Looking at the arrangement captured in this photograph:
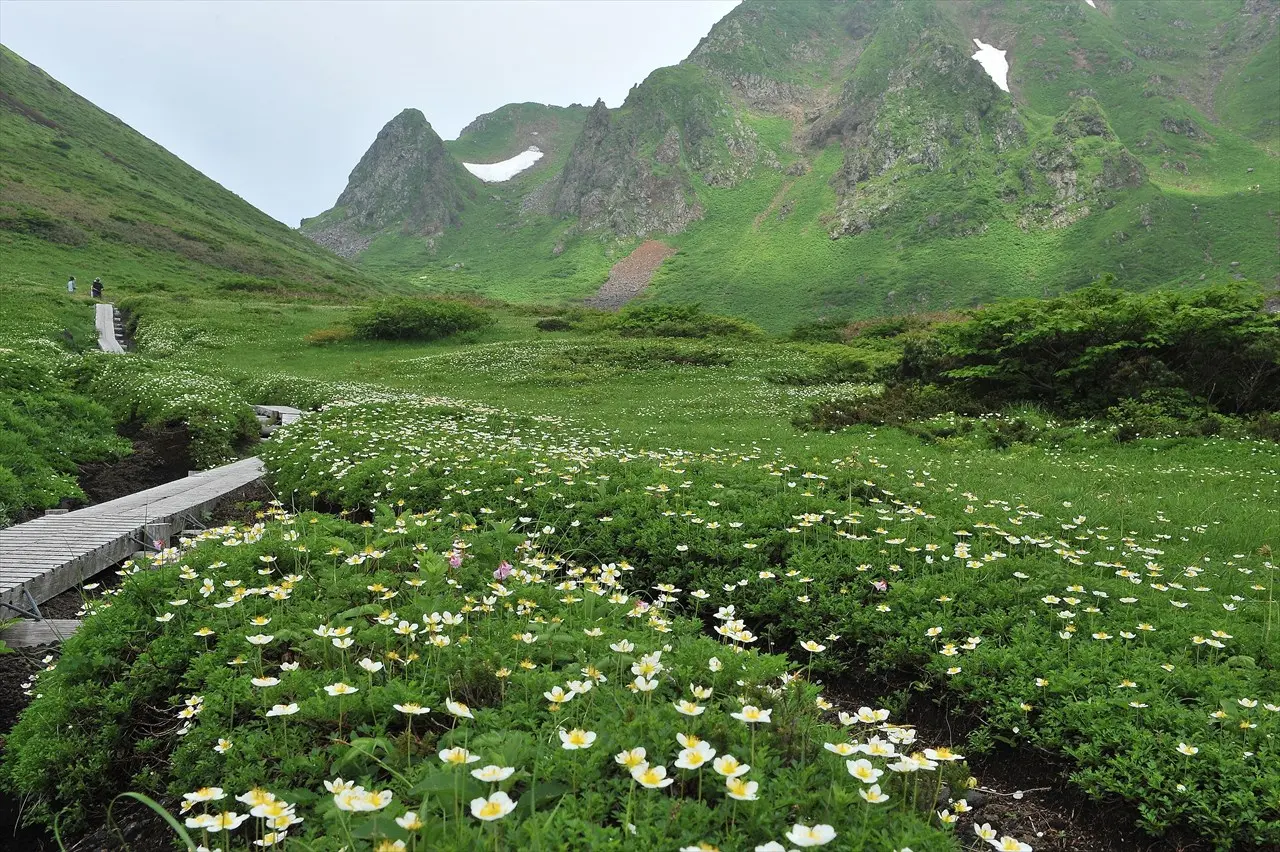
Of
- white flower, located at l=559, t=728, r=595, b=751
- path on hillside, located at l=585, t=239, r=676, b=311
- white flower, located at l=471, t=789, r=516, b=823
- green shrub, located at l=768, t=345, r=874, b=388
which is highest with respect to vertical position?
path on hillside, located at l=585, t=239, r=676, b=311

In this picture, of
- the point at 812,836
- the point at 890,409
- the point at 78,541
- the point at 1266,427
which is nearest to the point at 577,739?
the point at 812,836

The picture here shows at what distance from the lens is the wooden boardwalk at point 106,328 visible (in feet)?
94.8

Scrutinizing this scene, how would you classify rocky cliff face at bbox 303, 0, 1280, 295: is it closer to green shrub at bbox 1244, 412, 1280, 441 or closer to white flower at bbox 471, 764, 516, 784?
green shrub at bbox 1244, 412, 1280, 441

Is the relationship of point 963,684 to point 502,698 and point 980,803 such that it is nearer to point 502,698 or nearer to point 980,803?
point 980,803

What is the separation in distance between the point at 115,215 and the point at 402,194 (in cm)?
12056

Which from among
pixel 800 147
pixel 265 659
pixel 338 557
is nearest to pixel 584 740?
pixel 265 659

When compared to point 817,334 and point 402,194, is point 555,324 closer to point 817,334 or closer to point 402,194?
point 817,334

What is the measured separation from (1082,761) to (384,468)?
26.8ft

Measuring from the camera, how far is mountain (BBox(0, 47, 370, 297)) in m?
56.8

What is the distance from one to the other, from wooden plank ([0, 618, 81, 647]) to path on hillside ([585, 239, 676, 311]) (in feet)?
321

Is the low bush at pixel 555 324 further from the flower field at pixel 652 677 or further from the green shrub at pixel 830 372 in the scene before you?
the flower field at pixel 652 677

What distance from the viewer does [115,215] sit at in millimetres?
70562

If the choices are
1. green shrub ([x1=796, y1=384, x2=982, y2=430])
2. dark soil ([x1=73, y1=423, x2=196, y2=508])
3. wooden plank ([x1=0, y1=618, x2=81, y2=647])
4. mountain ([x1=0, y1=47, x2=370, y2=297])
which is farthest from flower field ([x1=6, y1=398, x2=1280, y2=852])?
mountain ([x1=0, y1=47, x2=370, y2=297])

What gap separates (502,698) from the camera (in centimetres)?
347
